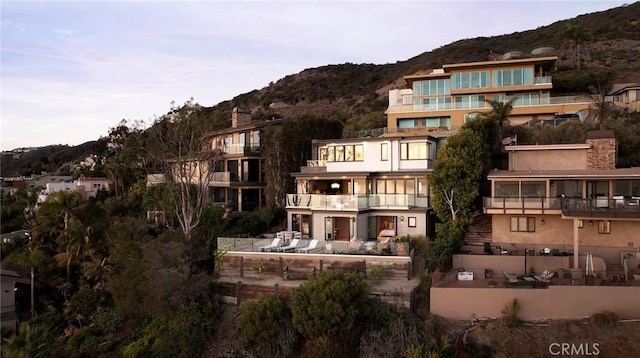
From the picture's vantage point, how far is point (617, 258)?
2395 centimetres

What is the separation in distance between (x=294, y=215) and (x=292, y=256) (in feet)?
24.4

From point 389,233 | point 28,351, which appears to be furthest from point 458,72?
point 28,351

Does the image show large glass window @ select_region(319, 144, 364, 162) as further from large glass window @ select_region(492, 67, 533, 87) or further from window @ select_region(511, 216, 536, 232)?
large glass window @ select_region(492, 67, 533, 87)

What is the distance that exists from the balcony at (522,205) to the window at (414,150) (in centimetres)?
522

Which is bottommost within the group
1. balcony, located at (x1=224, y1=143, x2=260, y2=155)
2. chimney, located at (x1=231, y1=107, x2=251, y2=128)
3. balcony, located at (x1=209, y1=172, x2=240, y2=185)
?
balcony, located at (x1=209, y1=172, x2=240, y2=185)

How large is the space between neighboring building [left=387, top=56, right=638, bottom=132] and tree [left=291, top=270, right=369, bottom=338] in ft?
74.5

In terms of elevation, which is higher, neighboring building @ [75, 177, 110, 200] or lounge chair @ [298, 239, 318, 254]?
neighboring building @ [75, 177, 110, 200]

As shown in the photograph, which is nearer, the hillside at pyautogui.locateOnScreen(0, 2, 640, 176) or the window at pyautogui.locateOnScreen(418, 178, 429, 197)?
the window at pyautogui.locateOnScreen(418, 178, 429, 197)

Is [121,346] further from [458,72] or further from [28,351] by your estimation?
[458,72]

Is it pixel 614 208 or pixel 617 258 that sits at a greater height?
pixel 614 208

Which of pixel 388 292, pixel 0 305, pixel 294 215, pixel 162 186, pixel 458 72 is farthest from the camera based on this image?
pixel 458 72

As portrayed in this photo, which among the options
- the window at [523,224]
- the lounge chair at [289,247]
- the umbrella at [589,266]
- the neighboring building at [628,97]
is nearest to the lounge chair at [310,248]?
the lounge chair at [289,247]

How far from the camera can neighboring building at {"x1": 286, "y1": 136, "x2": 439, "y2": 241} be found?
1126 inches

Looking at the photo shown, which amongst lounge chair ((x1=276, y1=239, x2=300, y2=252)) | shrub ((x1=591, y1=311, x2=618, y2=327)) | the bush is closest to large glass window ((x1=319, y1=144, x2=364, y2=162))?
lounge chair ((x1=276, y1=239, x2=300, y2=252))
